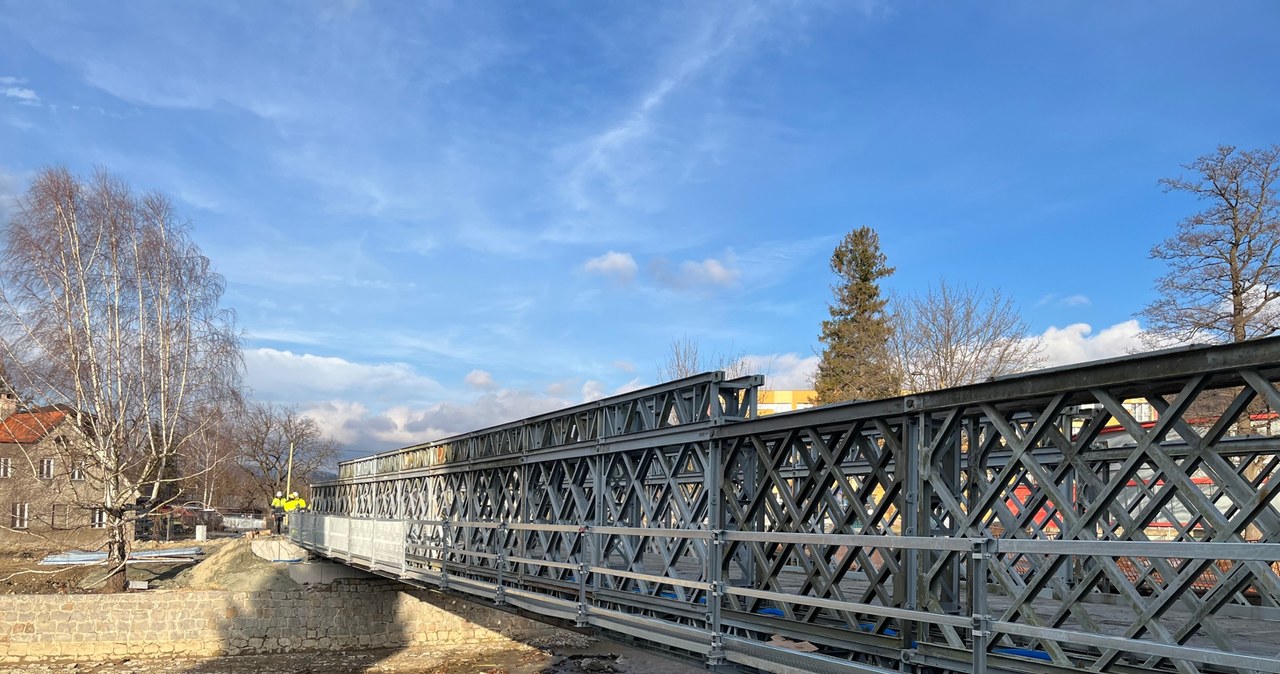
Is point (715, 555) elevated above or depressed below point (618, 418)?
below

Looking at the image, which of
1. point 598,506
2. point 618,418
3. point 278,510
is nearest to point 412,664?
point 598,506

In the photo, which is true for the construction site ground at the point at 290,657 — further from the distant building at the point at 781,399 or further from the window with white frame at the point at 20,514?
the distant building at the point at 781,399

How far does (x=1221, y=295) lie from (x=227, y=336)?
103 feet

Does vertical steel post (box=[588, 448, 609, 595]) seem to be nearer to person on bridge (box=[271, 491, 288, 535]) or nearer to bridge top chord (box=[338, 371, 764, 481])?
bridge top chord (box=[338, 371, 764, 481])

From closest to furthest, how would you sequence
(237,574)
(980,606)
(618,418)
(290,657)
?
(980,606) → (618,418) → (290,657) → (237,574)

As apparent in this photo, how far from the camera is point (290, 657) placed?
28234 millimetres

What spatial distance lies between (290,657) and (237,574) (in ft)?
12.6

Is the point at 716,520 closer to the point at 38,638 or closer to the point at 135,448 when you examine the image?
the point at 38,638

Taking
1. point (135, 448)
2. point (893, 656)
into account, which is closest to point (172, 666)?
point (135, 448)

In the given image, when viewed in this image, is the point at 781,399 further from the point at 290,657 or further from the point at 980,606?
the point at 980,606

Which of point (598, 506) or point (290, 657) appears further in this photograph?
point (290, 657)

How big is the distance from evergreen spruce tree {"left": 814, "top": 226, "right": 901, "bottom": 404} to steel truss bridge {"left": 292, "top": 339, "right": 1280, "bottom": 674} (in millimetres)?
30972

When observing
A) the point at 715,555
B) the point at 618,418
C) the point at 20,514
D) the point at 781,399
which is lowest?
the point at 20,514

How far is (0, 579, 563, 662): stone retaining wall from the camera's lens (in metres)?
27.0
